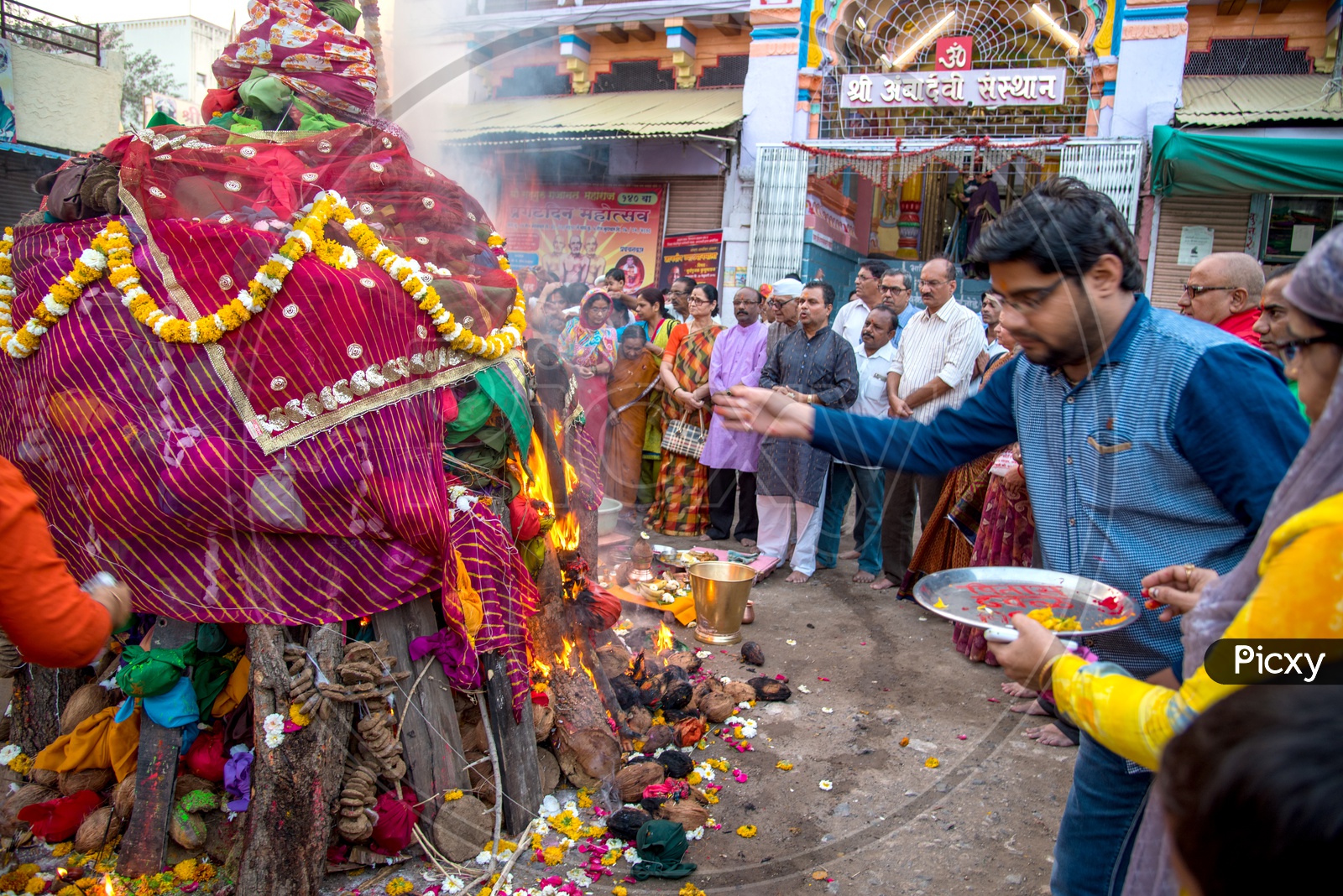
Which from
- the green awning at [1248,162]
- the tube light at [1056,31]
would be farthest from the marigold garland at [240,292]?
the tube light at [1056,31]

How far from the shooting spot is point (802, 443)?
674 centimetres

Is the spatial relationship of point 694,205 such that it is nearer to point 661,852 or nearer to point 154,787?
point 661,852

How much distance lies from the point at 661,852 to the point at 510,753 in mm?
717

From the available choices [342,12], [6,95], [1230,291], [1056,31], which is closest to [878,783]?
[1230,291]

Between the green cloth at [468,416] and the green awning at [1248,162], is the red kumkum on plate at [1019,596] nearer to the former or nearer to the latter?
the green cloth at [468,416]

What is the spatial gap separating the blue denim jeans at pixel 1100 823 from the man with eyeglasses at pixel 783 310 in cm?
512

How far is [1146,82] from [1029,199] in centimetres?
974

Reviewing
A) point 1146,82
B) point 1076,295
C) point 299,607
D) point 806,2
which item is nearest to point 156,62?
point 806,2

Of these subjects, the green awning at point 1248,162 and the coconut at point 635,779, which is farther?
the green awning at point 1248,162

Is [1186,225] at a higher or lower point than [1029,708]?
higher

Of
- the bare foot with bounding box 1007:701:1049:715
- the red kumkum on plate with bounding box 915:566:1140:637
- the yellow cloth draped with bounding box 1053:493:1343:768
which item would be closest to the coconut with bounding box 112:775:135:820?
the red kumkum on plate with bounding box 915:566:1140:637

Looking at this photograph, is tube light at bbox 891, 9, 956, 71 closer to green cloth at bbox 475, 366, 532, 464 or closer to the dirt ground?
the dirt ground

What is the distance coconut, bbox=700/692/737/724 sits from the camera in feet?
14.4

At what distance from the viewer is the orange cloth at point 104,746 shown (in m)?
3.34
